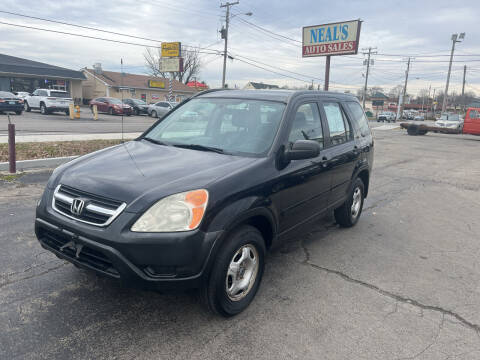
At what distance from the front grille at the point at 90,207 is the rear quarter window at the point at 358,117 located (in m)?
3.66

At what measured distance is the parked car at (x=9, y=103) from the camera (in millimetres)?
21141

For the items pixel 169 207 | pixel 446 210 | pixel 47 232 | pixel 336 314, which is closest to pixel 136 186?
pixel 169 207

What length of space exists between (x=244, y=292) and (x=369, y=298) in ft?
4.05

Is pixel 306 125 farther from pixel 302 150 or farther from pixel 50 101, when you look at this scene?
pixel 50 101

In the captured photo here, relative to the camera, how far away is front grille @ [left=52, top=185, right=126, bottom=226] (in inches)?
98.3

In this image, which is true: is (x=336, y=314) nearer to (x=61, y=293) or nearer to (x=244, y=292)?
(x=244, y=292)

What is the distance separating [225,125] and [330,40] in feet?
90.6

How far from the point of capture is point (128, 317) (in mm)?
2895

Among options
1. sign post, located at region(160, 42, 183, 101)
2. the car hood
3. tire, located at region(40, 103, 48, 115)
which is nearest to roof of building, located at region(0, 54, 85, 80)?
sign post, located at region(160, 42, 183, 101)

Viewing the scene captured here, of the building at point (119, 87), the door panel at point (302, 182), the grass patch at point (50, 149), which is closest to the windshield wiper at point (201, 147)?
the door panel at point (302, 182)

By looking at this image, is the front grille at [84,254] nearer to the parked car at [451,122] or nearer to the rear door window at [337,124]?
the rear door window at [337,124]

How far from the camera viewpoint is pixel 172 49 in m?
38.0

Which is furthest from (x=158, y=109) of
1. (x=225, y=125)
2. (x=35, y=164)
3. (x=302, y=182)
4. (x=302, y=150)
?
(x=302, y=150)

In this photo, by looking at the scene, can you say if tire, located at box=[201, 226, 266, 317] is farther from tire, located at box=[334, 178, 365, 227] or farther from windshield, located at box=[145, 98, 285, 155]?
tire, located at box=[334, 178, 365, 227]
